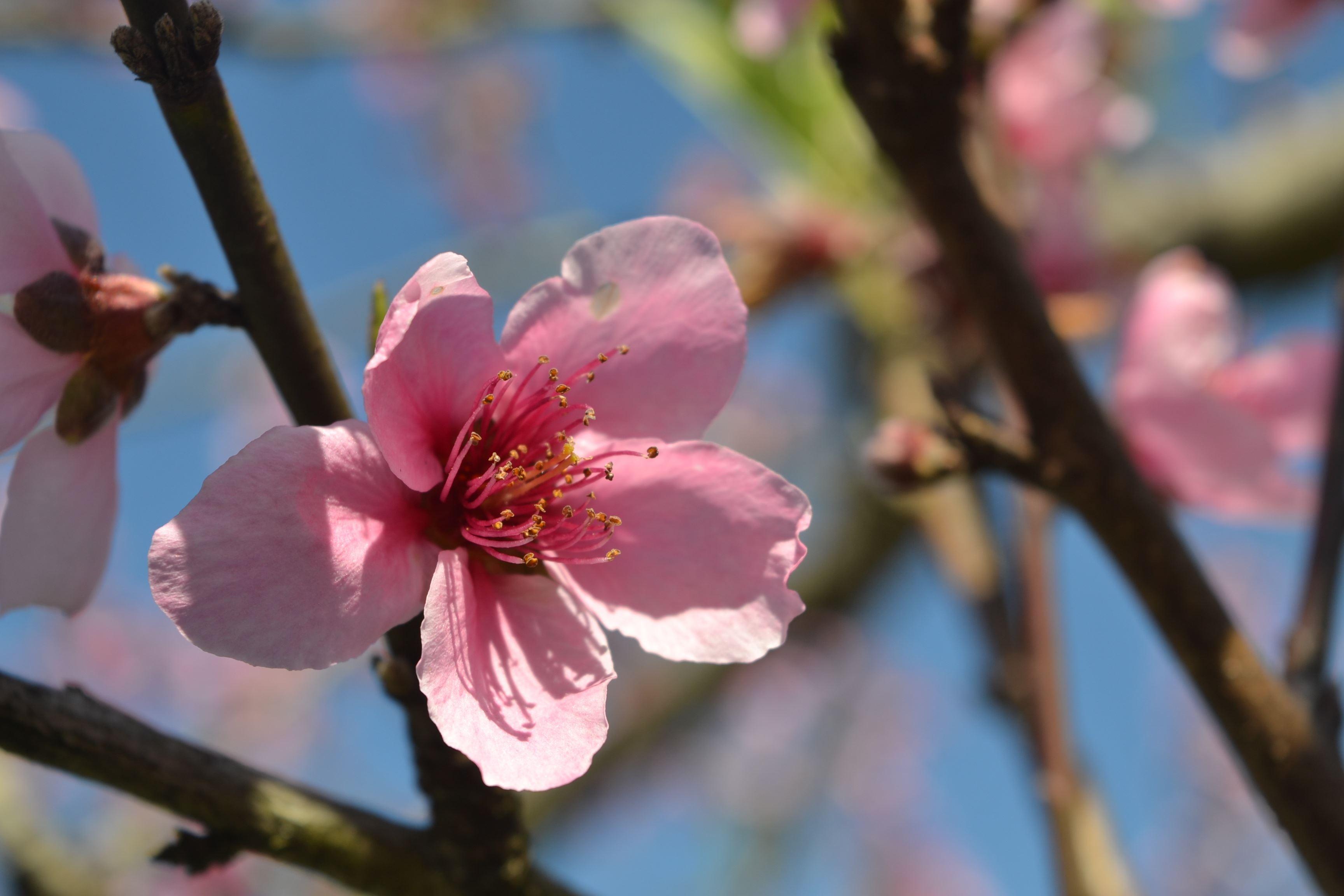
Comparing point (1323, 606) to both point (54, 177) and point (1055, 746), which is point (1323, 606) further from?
point (54, 177)

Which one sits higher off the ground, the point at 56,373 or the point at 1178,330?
the point at 56,373

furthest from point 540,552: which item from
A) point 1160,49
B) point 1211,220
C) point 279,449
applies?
point 1160,49

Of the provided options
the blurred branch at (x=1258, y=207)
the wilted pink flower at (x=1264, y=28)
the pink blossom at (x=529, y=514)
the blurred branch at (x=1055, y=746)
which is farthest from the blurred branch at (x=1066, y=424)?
the blurred branch at (x=1258, y=207)

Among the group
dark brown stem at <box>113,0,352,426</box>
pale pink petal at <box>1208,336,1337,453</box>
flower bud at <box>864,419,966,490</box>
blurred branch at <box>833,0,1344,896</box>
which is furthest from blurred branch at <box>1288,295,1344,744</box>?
dark brown stem at <box>113,0,352,426</box>

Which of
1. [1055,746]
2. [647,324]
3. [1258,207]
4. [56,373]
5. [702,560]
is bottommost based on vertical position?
[1258,207]

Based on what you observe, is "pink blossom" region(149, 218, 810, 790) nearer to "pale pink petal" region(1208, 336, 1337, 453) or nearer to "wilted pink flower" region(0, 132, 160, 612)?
"wilted pink flower" region(0, 132, 160, 612)

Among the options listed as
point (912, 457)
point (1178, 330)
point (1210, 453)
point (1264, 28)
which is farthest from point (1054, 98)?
point (912, 457)
